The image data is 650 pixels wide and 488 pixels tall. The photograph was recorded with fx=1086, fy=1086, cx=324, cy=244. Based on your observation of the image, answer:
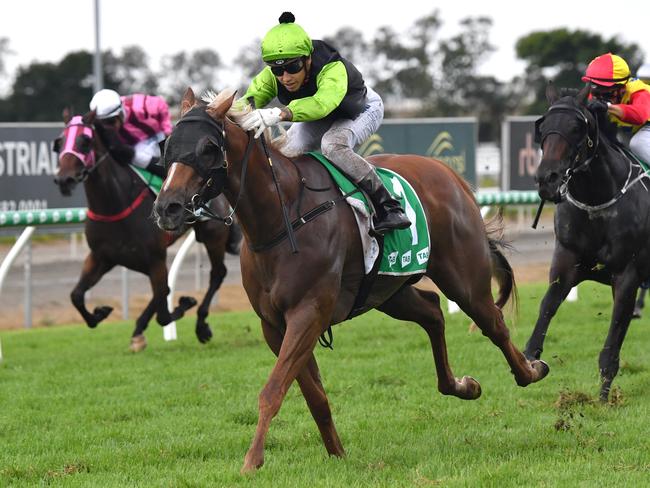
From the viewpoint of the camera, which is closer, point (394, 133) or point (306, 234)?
point (306, 234)

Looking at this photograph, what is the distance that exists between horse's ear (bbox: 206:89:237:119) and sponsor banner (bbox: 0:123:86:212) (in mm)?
8925

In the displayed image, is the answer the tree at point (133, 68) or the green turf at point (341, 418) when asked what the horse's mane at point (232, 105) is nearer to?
the green turf at point (341, 418)

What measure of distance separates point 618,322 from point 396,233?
6.33 ft

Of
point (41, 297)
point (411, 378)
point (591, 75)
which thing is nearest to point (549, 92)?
point (591, 75)

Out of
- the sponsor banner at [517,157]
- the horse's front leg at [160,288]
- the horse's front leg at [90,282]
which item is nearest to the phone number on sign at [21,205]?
the horse's front leg at [90,282]

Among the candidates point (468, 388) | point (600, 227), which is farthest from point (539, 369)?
point (600, 227)

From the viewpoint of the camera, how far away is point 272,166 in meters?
4.64

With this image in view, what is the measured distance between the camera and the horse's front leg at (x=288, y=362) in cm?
430

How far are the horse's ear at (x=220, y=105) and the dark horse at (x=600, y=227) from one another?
7.62ft

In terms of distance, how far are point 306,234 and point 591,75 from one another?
282 centimetres

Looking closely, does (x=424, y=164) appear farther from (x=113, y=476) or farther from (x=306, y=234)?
(x=113, y=476)

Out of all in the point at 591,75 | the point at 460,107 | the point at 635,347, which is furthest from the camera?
the point at 460,107

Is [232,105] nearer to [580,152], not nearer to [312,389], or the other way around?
[312,389]

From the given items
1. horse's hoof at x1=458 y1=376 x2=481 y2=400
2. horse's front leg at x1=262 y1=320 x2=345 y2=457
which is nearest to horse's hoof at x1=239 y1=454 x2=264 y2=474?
horse's front leg at x1=262 y1=320 x2=345 y2=457
